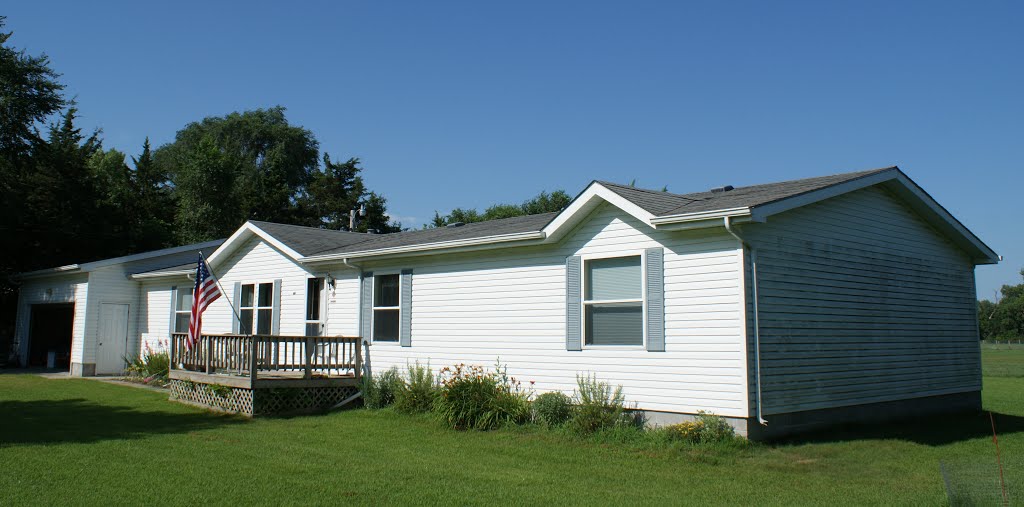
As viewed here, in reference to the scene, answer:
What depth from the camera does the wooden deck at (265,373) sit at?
46.5 feet

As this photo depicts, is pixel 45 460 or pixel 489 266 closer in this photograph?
pixel 45 460

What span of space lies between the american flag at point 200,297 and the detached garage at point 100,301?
7.94 metres

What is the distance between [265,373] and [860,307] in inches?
431

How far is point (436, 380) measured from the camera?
14266mm

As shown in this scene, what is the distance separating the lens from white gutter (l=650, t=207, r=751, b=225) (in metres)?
9.81

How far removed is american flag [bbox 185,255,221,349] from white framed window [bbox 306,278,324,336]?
2.01m

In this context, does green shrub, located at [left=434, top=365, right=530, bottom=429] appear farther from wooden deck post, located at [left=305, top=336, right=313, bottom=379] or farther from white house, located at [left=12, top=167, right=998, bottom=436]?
wooden deck post, located at [left=305, top=336, right=313, bottom=379]

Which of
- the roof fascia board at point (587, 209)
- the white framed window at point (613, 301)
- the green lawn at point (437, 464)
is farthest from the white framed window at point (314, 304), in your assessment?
the white framed window at point (613, 301)

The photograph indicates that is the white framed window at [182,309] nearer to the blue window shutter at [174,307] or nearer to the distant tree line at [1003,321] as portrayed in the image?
the blue window shutter at [174,307]

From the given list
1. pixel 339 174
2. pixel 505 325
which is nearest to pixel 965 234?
pixel 505 325

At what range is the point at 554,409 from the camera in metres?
11.8

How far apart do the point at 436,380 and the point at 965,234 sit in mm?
10489

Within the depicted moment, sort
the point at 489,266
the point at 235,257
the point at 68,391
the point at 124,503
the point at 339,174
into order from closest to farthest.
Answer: the point at 124,503
the point at 489,266
the point at 68,391
the point at 235,257
the point at 339,174

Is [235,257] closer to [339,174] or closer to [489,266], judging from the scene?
[489,266]
